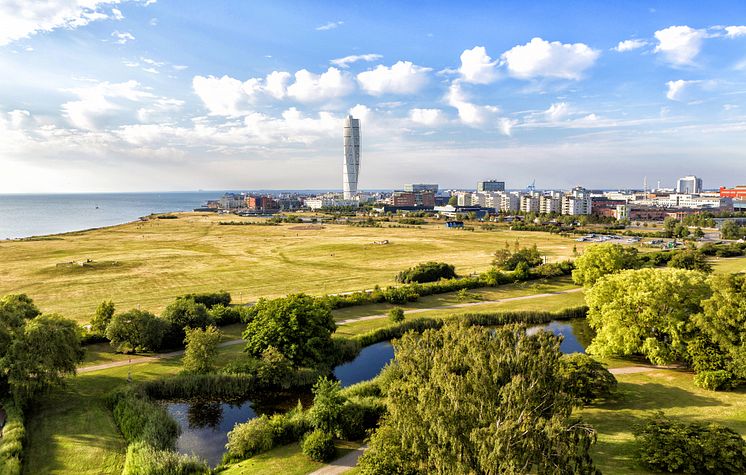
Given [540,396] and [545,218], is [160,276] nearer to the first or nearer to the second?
[540,396]

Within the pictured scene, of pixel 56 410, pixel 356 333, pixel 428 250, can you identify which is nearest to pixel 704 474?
pixel 356 333

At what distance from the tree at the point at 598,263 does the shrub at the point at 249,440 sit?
48783 mm

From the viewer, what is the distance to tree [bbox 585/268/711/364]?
35.8 metres

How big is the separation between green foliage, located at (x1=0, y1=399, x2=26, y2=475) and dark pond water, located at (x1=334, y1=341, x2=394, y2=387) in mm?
20812

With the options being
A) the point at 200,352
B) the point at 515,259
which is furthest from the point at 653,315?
the point at 515,259

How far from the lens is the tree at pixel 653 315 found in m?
35.8

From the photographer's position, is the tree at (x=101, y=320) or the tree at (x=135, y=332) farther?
the tree at (x=101, y=320)

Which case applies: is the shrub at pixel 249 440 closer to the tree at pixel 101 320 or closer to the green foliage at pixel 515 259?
the tree at pixel 101 320

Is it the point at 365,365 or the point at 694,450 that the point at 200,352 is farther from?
the point at 694,450

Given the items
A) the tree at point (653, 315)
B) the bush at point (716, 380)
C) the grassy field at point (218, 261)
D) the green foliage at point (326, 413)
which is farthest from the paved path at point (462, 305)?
the bush at point (716, 380)

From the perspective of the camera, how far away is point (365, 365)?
41188 millimetres

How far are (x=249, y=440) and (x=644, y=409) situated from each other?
25.6 meters

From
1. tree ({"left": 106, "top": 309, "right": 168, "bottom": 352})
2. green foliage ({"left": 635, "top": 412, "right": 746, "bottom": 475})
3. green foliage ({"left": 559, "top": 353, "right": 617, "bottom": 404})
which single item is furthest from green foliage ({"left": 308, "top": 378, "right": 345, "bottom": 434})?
tree ({"left": 106, "top": 309, "right": 168, "bottom": 352})

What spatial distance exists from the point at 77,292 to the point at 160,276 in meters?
13.0
